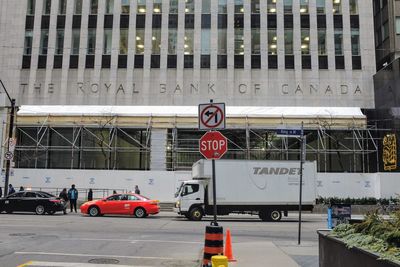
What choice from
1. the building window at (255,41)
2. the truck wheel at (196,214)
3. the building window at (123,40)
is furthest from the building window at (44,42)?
the truck wheel at (196,214)

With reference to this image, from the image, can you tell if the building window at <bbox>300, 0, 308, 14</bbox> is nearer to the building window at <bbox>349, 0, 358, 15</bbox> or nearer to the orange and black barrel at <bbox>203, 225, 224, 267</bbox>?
the building window at <bbox>349, 0, 358, 15</bbox>

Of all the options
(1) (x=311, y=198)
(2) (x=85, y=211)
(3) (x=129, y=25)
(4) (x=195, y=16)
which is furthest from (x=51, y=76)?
(1) (x=311, y=198)

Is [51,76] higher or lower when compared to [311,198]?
higher

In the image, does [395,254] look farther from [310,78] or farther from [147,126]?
[310,78]

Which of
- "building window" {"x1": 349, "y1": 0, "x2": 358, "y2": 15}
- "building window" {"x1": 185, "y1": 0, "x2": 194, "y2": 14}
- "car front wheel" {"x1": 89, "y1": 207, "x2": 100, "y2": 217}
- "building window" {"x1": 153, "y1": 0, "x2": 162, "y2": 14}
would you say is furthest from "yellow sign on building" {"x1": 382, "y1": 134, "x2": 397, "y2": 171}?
"building window" {"x1": 153, "y1": 0, "x2": 162, "y2": 14}

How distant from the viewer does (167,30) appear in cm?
Answer: 3909

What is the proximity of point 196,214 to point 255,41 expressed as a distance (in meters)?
20.6

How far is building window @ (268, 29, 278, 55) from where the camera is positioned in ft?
126

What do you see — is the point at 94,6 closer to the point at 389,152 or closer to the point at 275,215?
the point at 275,215

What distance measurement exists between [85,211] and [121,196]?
7.40 ft

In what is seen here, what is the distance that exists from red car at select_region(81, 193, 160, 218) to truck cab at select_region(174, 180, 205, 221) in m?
1.97

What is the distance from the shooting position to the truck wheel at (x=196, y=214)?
2317 cm

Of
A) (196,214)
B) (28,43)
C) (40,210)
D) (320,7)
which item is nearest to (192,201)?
(196,214)

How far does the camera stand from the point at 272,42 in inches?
1519
